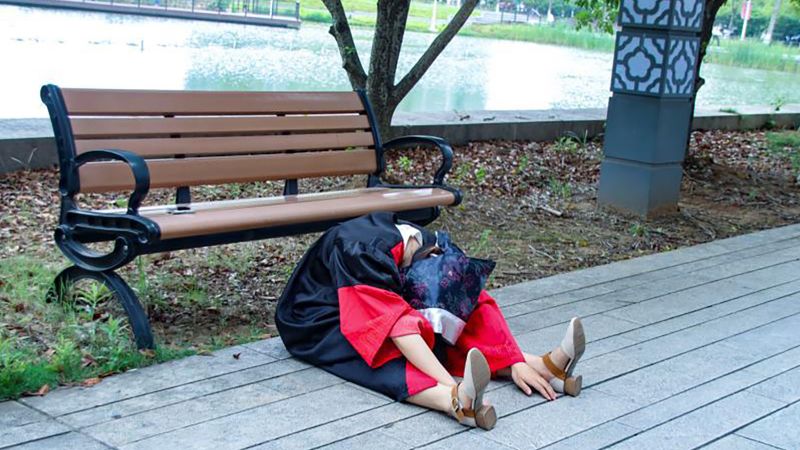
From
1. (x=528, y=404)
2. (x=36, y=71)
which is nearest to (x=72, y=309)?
(x=528, y=404)

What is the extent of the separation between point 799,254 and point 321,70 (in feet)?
35.0

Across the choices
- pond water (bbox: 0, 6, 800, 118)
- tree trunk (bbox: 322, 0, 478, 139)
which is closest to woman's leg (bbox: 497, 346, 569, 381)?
tree trunk (bbox: 322, 0, 478, 139)

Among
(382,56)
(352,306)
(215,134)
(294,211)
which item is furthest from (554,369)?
(382,56)

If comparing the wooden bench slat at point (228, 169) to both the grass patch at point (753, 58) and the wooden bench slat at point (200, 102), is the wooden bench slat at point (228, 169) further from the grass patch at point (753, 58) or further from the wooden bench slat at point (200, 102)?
the grass patch at point (753, 58)

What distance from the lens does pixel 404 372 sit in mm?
3658

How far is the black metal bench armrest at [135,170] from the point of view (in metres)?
3.98

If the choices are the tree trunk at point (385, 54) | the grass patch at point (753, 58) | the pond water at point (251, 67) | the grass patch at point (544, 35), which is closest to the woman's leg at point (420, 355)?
the tree trunk at point (385, 54)

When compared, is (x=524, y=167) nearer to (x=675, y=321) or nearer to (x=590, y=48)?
(x=675, y=321)

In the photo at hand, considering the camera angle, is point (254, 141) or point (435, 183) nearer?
point (254, 141)

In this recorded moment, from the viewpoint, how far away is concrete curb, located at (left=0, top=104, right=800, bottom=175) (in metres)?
6.55

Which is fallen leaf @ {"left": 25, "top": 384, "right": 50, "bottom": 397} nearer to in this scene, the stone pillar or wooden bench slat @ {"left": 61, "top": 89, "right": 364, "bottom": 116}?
wooden bench slat @ {"left": 61, "top": 89, "right": 364, "bottom": 116}

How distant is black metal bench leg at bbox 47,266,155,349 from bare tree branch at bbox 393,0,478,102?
3598 mm

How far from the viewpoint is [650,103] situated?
24.1 feet

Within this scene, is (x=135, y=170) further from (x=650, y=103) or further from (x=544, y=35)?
(x=544, y=35)
